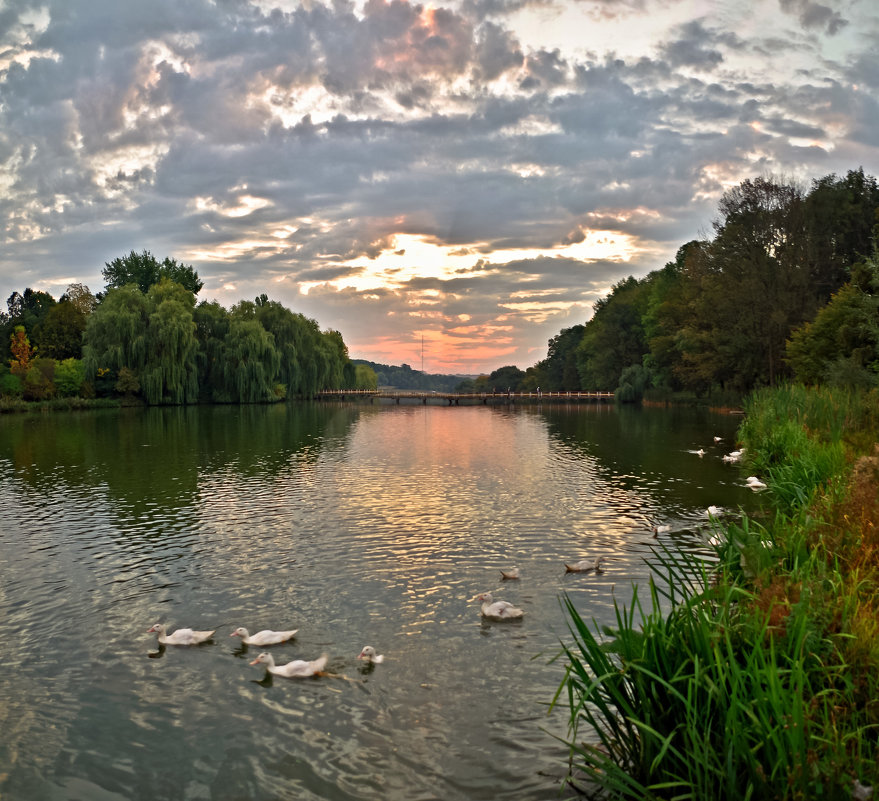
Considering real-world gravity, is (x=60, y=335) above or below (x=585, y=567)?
above

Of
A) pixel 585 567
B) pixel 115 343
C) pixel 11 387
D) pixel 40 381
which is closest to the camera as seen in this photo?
pixel 585 567

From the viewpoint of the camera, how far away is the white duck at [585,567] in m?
12.6

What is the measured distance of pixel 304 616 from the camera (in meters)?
10.7

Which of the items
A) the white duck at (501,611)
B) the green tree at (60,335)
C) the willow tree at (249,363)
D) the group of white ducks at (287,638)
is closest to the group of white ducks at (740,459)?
the group of white ducks at (287,638)

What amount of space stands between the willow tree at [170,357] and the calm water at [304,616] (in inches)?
1835

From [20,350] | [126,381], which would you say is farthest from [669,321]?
[20,350]

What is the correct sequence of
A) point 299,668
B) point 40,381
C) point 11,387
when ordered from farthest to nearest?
point 40,381 < point 11,387 < point 299,668

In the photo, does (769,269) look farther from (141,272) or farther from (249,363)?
(141,272)

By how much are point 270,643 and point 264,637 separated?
116 mm

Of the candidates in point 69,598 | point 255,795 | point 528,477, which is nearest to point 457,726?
point 255,795

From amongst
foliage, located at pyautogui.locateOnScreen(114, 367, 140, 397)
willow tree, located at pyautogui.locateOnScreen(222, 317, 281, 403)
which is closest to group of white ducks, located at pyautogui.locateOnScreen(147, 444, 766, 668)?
foliage, located at pyautogui.locateOnScreen(114, 367, 140, 397)

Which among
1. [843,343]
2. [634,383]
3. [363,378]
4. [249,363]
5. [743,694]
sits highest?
[249,363]

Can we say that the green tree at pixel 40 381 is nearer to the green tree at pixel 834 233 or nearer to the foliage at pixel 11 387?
the foliage at pixel 11 387

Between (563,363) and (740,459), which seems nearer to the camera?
(740,459)
